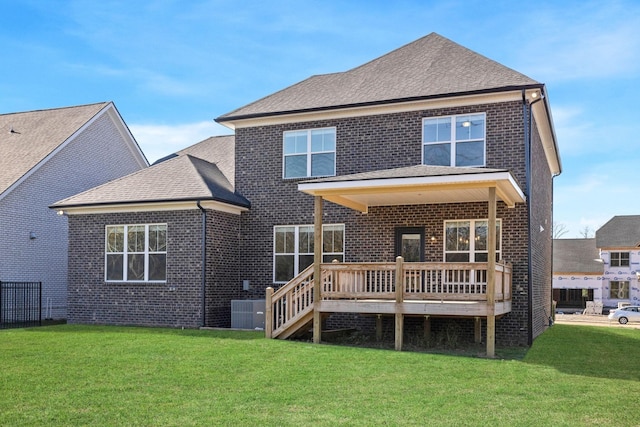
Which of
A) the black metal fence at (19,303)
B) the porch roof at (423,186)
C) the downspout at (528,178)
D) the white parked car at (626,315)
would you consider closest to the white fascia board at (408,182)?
the porch roof at (423,186)

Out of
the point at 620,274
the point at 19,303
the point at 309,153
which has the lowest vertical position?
the point at 620,274

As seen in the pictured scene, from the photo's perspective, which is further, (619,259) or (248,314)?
(619,259)

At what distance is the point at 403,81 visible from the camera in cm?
1780

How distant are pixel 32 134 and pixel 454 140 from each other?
17.0 meters

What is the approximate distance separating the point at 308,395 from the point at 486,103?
9887 mm

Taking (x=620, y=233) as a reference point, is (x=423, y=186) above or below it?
above

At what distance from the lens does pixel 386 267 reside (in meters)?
14.1

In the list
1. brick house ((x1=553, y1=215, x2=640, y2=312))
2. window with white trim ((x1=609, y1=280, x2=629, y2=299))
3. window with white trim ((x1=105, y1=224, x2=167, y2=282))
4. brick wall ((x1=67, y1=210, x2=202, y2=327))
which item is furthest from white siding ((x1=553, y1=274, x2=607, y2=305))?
window with white trim ((x1=105, y1=224, x2=167, y2=282))

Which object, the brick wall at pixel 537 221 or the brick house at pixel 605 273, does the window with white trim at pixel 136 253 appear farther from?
the brick house at pixel 605 273

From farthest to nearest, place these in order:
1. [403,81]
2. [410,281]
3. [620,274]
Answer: [620,274] → [403,81] → [410,281]

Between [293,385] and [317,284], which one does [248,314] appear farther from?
[293,385]

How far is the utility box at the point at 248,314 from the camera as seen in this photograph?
1703 cm

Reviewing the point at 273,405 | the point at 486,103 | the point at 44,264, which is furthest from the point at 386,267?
the point at 44,264

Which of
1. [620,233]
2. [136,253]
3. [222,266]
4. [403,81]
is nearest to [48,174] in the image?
[136,253]
